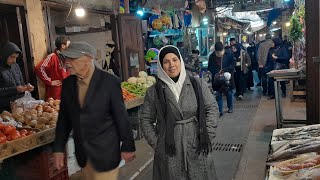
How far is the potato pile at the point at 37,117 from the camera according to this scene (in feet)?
15.7

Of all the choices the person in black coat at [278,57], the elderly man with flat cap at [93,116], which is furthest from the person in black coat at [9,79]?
the person in black coat at [278,57]

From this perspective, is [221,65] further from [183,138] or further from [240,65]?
[183,138]

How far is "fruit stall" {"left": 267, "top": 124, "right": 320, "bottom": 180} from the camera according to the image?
338 cm

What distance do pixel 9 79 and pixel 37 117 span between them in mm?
1380

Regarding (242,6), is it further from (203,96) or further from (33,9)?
(203,96)

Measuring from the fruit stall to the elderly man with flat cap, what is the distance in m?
1.69

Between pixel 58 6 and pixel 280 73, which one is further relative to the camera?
pixel 58 6

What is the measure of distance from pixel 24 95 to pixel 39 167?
1670mm

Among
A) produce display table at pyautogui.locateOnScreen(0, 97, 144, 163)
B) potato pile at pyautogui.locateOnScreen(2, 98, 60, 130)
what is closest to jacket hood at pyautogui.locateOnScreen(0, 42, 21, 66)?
potato pile at pyautogui.locateOnScreen(2, 98, 60, 130)

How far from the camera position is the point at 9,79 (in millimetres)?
5918

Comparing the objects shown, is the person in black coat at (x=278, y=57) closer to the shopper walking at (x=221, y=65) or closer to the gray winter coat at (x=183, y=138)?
the shopper walking at (x=221, y=65)

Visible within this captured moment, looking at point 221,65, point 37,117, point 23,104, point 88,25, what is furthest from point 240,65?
point 37,117

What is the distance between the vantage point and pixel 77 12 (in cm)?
767

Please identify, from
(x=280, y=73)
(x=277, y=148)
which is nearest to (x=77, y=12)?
(x=280, y=73)
